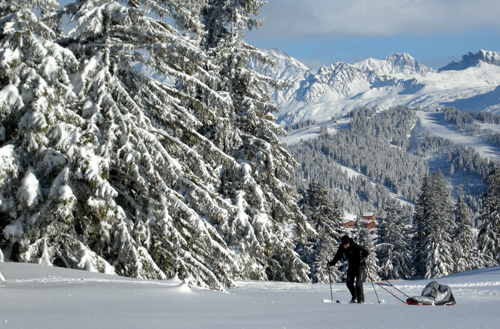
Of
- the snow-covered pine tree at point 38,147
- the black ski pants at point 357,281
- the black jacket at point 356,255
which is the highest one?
the snow-covered pine tree at point 38,147

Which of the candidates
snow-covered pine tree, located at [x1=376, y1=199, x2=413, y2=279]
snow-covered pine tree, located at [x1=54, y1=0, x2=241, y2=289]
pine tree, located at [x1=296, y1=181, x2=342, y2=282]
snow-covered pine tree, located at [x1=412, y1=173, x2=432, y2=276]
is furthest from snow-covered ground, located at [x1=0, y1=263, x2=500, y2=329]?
snow-covered pine tree, located at [x1=376, y1=199, x2=413, y2=279]

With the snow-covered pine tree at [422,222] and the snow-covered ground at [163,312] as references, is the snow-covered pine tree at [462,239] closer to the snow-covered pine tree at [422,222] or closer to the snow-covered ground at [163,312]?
the snow-covered pine tree at [422,222]

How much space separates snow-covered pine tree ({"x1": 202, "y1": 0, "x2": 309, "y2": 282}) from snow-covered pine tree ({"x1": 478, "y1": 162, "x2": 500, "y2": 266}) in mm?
27361

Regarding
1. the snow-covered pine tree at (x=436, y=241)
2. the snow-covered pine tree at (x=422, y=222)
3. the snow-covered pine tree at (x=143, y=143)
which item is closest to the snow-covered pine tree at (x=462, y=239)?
the snow-covered pine tree at (x=436, y=241)

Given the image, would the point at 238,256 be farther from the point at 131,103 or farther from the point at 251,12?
the point at 251,12

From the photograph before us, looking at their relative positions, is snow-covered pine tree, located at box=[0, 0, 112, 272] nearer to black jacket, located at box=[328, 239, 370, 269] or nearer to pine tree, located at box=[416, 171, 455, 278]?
black jacket, located at box=[328, 239, 370, 269]

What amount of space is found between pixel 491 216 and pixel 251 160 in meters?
30.7

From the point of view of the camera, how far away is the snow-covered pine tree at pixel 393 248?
43.0m

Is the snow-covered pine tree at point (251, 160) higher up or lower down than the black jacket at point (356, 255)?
higher up

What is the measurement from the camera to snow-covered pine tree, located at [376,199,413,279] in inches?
1693

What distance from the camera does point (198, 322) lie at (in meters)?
4.22

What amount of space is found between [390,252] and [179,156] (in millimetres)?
38496

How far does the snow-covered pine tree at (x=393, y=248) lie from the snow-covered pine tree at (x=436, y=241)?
3727 millimetres

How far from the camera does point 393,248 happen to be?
44.4m
